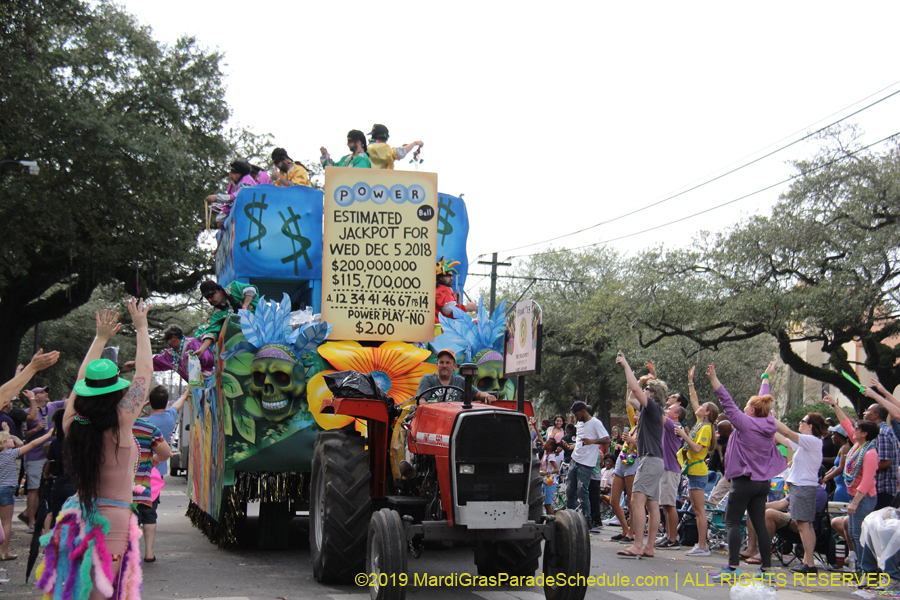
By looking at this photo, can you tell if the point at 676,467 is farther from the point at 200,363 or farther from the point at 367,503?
the point at 200,363

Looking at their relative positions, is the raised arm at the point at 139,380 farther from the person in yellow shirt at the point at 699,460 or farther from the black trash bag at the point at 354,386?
the person in yellow shirt at the point at 699,460

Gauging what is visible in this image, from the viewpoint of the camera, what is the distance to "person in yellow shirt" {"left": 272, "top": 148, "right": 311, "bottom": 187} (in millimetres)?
10234

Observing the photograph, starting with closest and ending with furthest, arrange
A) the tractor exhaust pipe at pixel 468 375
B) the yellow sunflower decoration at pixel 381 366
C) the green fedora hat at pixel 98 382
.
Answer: the green fedora hat at pixel 98 382 < the tractor exhaust pipe at pixel 468 375 < the yellow sunflower decoration at pixel 381 366

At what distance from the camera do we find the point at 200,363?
902cm

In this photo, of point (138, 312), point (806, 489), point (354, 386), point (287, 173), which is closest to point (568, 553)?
point (354, 386)

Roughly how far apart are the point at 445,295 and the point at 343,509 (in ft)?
11.5

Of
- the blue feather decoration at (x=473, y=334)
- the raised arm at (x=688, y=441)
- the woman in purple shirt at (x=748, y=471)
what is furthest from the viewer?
the raised arm at (x=688, y=441)

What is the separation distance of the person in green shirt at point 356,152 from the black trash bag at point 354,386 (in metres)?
3.79

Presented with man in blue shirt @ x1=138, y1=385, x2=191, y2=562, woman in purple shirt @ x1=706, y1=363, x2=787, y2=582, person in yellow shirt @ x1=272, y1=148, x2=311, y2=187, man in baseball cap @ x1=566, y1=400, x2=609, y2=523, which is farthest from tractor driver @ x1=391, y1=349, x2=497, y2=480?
man in baseball cap @ x1=566, y1=400, x2=609, y2=523

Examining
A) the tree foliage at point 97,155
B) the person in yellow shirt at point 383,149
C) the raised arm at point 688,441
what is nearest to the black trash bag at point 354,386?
the person in yellow shirt at point 383,149

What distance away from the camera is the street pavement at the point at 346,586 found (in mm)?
6930

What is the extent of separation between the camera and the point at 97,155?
1878 cm

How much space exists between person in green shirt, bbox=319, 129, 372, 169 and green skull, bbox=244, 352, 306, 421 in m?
3.12

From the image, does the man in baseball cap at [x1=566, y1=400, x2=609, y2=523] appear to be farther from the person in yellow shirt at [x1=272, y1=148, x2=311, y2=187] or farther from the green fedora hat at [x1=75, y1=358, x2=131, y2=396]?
the green fedora hat at [x1=75, y1=358, x2=131, y2=396]
